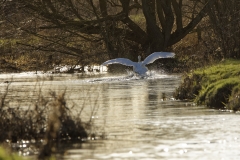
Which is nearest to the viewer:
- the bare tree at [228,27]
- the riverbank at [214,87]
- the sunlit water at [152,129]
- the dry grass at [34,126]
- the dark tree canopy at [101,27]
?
the sunlit water at [152,129]

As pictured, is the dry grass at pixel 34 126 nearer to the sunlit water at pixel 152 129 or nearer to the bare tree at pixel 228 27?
the sunlit water at pixel 152 129

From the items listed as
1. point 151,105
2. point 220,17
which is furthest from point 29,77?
point 151,105

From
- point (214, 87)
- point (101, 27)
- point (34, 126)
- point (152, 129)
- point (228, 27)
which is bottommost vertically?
point (152, 129)

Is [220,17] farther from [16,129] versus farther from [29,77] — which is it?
[16,129]

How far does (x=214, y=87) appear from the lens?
17.3 metres

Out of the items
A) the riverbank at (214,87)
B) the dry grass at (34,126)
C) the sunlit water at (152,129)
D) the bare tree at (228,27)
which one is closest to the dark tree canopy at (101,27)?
the bare tree at (228,27)

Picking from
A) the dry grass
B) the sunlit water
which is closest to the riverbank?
the sunlit water

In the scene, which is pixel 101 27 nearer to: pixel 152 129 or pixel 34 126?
pixel 152 129

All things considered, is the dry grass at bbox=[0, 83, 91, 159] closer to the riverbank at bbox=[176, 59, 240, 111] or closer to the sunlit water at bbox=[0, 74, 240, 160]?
the sunlit water at bbox=[0, 74, 240, 160]

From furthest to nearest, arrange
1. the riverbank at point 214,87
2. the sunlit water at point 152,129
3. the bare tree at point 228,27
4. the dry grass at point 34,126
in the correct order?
1. the bare tree at point 228,27
2. the riverbank at point 214,87
3. the dry grass at point 34,126
4. the sunlit water at point 152,129

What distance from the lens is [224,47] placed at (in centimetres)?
2594

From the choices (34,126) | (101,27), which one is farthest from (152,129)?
(101,27)

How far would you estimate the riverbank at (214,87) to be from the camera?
16344 mm

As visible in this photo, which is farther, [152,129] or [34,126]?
[152,129]
